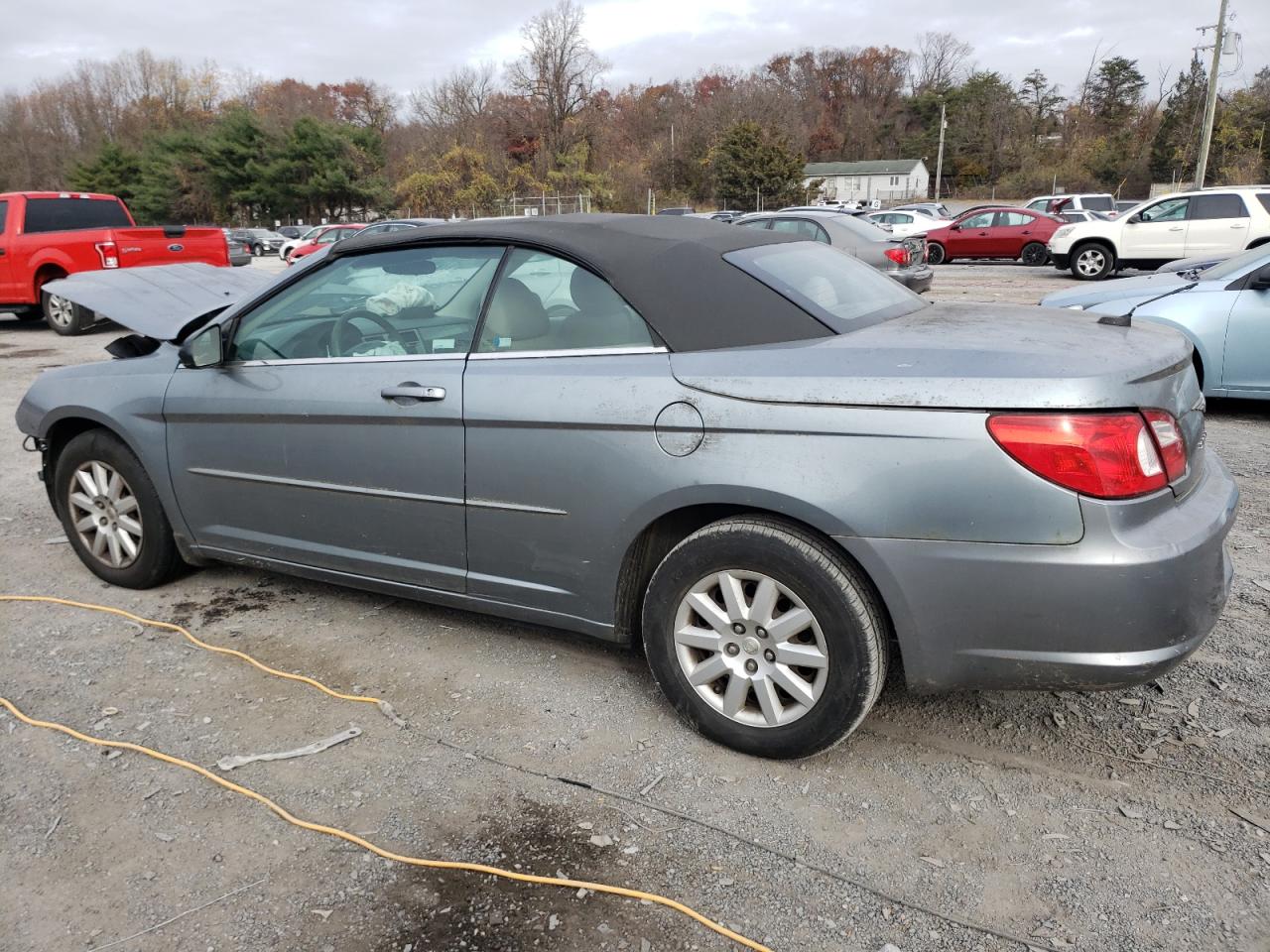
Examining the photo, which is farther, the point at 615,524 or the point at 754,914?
the point at 615,524

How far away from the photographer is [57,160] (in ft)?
235

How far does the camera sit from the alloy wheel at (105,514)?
4.09 meters

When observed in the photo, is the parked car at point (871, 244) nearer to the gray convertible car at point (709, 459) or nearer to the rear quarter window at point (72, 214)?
the gray convertible car at point (709, 459)

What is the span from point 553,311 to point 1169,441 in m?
1.88

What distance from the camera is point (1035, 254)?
2336 cm

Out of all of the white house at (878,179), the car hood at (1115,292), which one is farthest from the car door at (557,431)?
the white house at (878,179)

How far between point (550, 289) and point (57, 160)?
3368 inches

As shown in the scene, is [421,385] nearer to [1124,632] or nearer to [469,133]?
[1124,632]

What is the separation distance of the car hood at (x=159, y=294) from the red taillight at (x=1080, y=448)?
127 inches

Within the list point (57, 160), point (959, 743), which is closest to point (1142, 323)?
point (959, 743)

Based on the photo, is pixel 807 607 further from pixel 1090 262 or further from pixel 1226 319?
pixel 1090 262

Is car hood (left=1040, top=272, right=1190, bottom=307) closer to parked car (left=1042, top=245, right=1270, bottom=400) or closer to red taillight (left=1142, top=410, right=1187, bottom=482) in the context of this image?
parked car (left=1042, top=245, right=1270, bottom=400)

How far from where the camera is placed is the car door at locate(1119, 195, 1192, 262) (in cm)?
1725

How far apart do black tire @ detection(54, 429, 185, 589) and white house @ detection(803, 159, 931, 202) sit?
82.0 m
